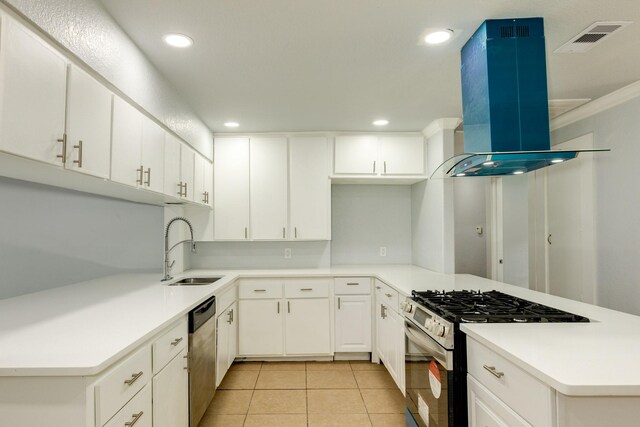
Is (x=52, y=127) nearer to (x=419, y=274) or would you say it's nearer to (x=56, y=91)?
(x=56, y=91)

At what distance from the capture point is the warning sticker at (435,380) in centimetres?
168

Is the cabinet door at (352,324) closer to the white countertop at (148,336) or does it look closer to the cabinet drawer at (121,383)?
the white countertop at (148,336)

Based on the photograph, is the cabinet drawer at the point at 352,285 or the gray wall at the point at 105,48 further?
the cabinet drawer at the point at 352,285

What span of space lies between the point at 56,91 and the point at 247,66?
3.86 feet

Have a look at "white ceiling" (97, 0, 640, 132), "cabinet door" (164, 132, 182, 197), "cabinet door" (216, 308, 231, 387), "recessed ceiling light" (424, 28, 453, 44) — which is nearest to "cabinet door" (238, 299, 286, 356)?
"cabinet door" (216, 308, 231, 387)

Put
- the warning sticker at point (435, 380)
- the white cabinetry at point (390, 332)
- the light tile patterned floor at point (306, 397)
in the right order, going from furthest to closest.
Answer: the white cabinetry at point (390, 332) < the light tile patterned floor at point (306, 397) < the warning sticker at point (435, 380)

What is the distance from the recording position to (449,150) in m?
3.35

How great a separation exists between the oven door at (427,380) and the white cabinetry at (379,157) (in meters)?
1.89

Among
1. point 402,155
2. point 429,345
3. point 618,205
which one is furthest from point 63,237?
point 618,205

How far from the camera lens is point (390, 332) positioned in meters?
2.91

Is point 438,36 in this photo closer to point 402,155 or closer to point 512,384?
point 512,384

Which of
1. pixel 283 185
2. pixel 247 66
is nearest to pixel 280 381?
pixel 283 185

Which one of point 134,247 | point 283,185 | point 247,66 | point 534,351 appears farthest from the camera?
point 283,185

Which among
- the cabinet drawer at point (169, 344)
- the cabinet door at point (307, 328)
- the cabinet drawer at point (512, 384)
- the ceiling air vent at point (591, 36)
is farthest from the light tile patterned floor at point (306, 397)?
the ceiling air vent at point (591, 36)
